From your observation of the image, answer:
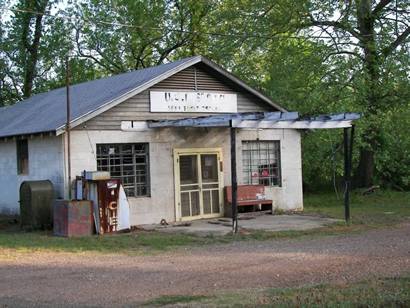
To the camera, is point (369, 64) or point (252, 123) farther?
point (369, 64)

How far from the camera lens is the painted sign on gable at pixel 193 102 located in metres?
17.8

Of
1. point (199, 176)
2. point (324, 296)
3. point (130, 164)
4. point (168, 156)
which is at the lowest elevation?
point (324, 296)

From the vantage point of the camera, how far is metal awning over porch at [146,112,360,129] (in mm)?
14980

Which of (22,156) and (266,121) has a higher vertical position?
(266,121)

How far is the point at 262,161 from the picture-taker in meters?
20.3

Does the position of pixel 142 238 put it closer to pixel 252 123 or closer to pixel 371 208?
pixel 252 123

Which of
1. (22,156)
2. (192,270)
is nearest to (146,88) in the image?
(22,156)

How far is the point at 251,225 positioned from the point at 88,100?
6007 millimetres

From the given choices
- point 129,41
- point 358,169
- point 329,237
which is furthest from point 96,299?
point 129,41

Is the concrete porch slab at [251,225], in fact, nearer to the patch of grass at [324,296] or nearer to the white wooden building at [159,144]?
the white wooden building at [159,144]

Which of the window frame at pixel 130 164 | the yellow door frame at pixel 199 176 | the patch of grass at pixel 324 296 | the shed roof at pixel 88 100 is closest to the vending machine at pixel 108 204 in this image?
the window frame at pixel 130 164

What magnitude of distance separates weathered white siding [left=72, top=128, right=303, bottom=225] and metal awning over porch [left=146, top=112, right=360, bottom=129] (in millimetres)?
841

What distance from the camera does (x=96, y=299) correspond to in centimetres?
791

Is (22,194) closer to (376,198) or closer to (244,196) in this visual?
(244,196)
